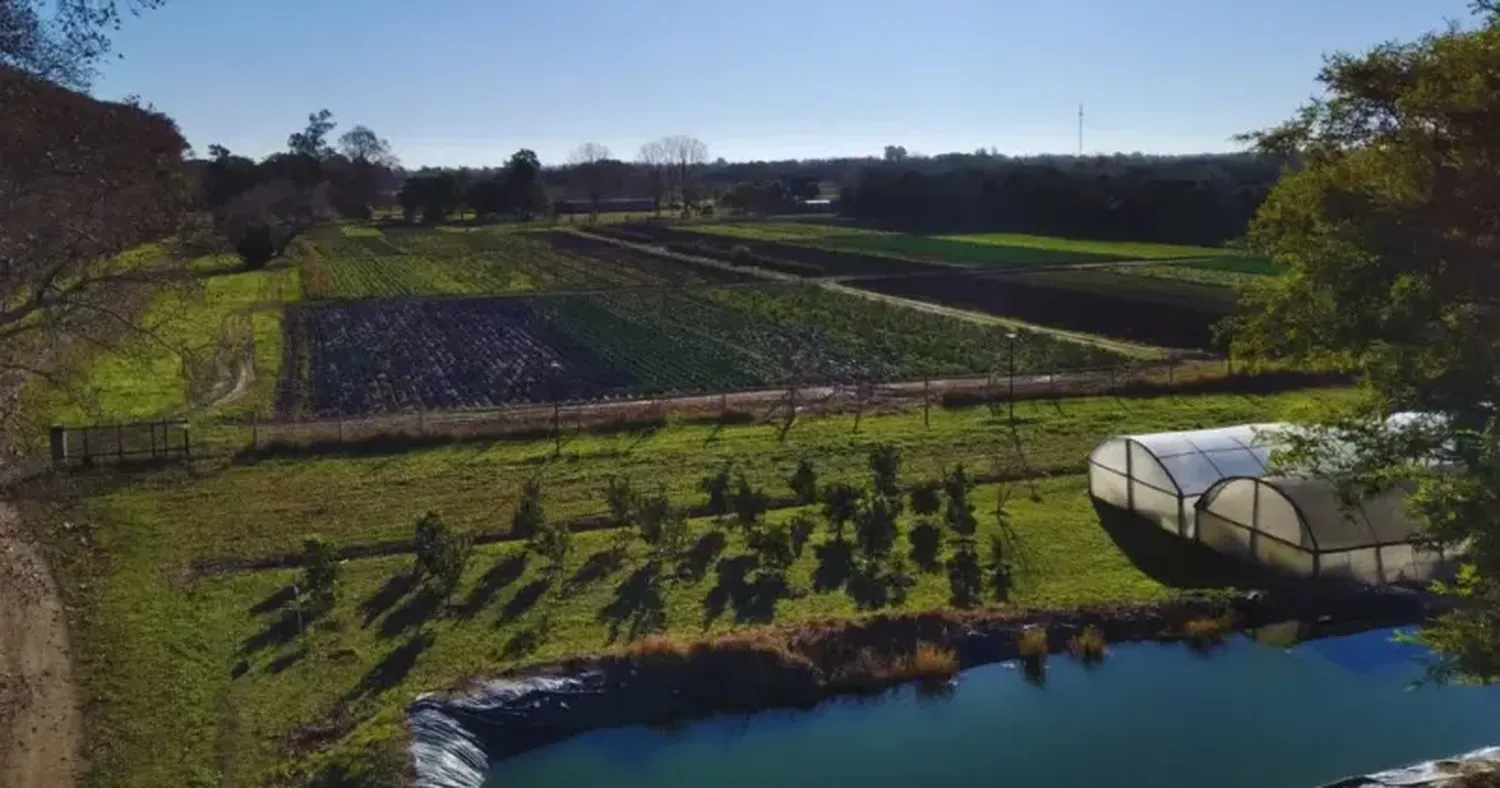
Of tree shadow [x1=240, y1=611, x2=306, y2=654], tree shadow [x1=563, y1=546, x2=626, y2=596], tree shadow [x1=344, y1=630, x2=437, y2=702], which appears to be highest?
tree shadow [x1=563, y1=546, x2=626, y2=596]

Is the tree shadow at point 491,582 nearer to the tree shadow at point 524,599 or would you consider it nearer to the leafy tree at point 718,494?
the tree shadow at point 524,599

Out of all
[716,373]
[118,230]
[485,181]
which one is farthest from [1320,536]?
[485,181]

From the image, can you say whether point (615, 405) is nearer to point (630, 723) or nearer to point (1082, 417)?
point (1082, 417)

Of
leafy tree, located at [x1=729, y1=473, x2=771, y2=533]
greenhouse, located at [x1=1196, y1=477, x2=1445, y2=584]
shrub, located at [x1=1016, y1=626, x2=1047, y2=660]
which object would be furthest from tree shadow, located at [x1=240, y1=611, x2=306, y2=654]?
greenhouse, located at [x1=1196, y1=477, x2=1445, y2=584]

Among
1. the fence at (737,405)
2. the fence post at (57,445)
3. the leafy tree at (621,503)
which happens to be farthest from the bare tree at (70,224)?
the fence at (737,405)

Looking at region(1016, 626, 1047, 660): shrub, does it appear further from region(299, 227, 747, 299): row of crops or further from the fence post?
region(299, 227, 747, 299): row of crops

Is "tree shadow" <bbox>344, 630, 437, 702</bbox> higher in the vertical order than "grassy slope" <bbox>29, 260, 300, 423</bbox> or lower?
lower

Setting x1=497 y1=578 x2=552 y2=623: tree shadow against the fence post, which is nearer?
x1=497 y1=578 x2=552 y2=623: tree shadow
